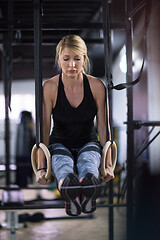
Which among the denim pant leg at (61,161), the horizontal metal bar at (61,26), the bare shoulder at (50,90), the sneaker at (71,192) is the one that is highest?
the horizontal metal bar at (61,26)

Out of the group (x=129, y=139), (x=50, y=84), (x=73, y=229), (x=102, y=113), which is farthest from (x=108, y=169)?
(x=73, y=229)

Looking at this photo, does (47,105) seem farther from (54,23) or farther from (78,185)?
(54,23)

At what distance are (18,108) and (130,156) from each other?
6263 millimetres

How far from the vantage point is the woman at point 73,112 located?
67.2 inches

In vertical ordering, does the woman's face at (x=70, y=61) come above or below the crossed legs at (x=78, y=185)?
above

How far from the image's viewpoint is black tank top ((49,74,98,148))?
1798 mm

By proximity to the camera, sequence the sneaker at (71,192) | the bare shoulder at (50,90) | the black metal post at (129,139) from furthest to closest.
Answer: the black metal post at (129,139), the bare shoulder at (50,90), the sneaker at (71,192)

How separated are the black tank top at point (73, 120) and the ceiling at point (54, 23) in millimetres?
504

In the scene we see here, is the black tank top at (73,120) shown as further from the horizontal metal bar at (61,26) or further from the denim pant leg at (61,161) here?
the horizontal metal bar at (61,26)

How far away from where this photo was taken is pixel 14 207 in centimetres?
264

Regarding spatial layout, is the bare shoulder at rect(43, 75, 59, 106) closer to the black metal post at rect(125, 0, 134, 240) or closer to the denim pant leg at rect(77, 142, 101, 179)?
the denim pant leg at rect(77, 142, 101, 179)

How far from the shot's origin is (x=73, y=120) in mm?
1798

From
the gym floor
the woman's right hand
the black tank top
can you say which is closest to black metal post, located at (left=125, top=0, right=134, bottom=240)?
→ the gym floor

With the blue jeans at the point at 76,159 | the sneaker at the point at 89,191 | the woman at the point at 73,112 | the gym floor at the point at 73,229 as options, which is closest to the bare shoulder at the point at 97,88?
the woman at the point at 73,112
